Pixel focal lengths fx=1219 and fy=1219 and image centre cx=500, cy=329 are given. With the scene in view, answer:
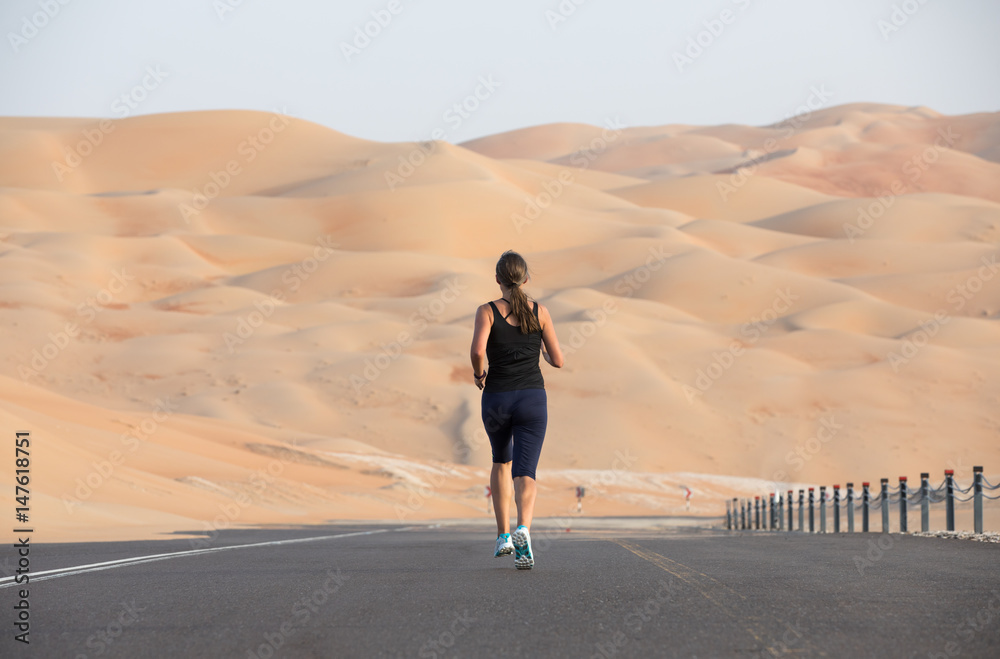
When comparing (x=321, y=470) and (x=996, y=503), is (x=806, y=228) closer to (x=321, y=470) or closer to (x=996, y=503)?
(x=321, y=470)

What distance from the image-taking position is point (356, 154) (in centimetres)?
17788

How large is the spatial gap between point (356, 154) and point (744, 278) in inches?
3232

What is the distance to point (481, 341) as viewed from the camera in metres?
9.42

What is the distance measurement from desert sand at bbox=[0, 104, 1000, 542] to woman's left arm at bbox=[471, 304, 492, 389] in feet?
34.8

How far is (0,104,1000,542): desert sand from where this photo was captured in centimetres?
4581

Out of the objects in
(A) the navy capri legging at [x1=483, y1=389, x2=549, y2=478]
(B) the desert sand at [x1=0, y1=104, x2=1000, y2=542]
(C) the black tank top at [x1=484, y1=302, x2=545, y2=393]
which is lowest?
(A) the navy capri legging at [x1=483, y1=389, x2=549, y2=478]

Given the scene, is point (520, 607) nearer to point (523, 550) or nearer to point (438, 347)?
point (523, 550)

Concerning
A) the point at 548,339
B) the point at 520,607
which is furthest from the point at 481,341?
the point at 520,607

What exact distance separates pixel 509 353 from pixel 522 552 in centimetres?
154

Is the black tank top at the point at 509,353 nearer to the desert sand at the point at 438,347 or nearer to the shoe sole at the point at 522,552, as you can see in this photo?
the shoe sole at the point at 522,552

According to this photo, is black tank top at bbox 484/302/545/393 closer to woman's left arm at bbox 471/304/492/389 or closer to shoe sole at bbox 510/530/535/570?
woman's left arm at bbox 471/304/492/389

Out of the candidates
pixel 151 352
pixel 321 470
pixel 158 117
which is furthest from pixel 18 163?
pixel 321 470

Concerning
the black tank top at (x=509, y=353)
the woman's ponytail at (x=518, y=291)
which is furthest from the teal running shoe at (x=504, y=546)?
the woman's ponytail at (x=518, y=291)

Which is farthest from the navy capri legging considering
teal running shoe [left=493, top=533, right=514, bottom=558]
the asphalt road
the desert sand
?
the desert sand
